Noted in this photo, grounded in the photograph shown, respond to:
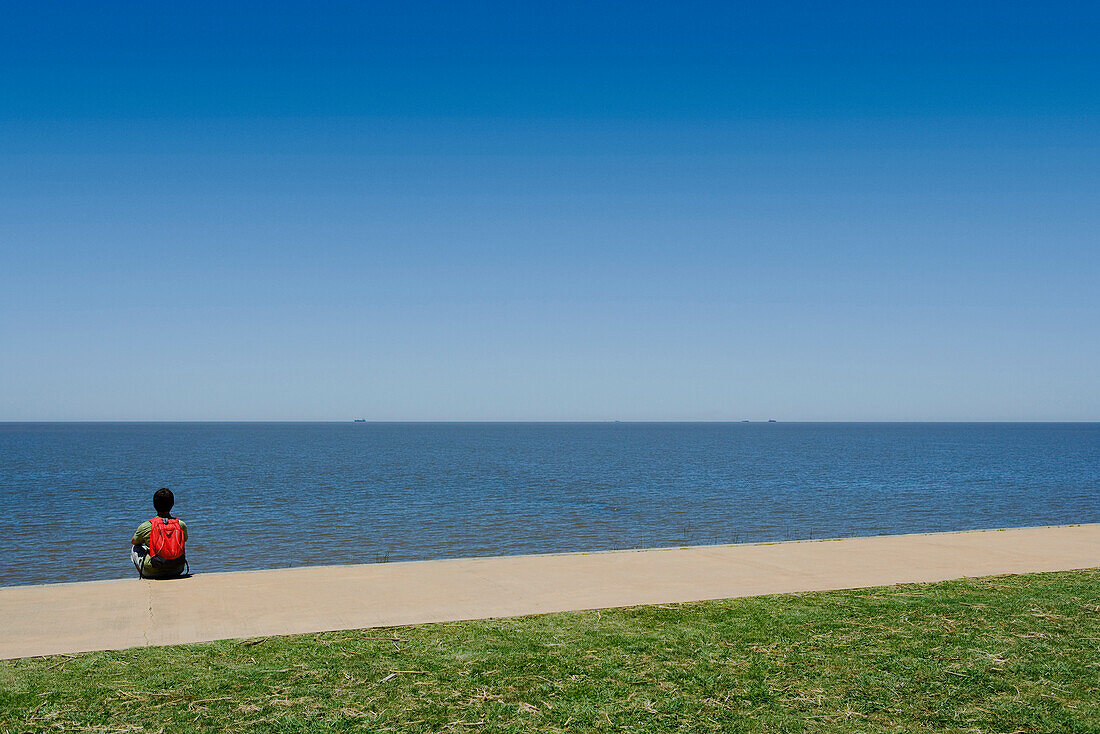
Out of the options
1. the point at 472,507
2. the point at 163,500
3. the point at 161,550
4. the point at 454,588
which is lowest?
the point at 472,507

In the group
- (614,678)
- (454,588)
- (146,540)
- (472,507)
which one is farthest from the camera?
(472,507)

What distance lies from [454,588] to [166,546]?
10.8ft

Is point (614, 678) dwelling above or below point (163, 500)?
below

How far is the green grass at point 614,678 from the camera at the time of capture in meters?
5.04

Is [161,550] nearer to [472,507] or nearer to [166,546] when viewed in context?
[166,546]

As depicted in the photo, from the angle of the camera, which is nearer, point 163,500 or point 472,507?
point 163,500

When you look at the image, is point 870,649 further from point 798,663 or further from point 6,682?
point 6,682

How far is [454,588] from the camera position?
897cm

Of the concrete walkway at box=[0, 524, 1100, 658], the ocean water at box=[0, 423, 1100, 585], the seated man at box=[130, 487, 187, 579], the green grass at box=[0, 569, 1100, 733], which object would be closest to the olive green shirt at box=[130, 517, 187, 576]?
the seated man at box=[130, 487, 187, 579]

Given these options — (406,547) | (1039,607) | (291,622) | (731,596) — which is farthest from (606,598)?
(406,547)

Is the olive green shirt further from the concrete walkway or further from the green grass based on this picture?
the green grass

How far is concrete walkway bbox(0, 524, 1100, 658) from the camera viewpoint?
7270mm

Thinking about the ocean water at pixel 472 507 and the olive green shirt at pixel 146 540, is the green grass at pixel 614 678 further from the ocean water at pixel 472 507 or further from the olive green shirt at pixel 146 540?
the ocean water at pixel 472 507

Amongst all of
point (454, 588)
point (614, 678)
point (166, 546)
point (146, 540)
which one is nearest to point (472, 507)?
→ point (146, 540)
